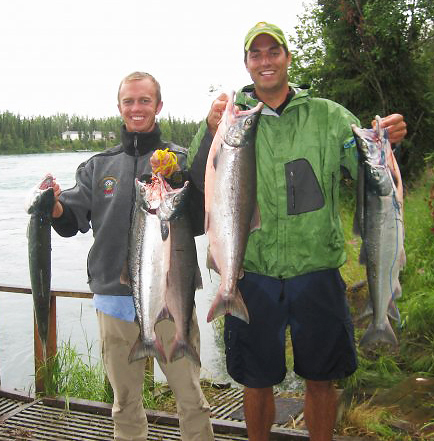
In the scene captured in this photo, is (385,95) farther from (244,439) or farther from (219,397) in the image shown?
(244,439)

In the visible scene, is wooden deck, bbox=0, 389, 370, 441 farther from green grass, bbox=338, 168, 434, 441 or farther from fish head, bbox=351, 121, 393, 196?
fish head, bbox=351, 121, 393, 196

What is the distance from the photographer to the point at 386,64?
14531mm

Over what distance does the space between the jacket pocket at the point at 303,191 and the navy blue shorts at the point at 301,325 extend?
39cm

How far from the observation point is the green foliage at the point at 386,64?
45.3 ft

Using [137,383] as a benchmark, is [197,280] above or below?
above

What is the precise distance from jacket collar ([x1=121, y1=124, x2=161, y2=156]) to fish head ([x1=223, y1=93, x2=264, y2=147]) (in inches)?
29.9

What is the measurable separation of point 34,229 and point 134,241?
759mm

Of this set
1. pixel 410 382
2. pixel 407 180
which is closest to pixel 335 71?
pixel 407 180

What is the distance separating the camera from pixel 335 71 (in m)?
15.3

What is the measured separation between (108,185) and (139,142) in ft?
1.09

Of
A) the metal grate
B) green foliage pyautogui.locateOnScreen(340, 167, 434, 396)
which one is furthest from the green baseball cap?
green foliage pyautogui.locateOnScreen(340, 167, 434, 396)

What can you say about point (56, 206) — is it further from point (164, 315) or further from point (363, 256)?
point (363, 256)

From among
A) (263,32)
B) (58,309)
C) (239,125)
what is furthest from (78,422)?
(58,309)

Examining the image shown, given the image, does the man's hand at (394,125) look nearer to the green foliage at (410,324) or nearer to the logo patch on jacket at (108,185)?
the logo patch on jacket at (108,185)
